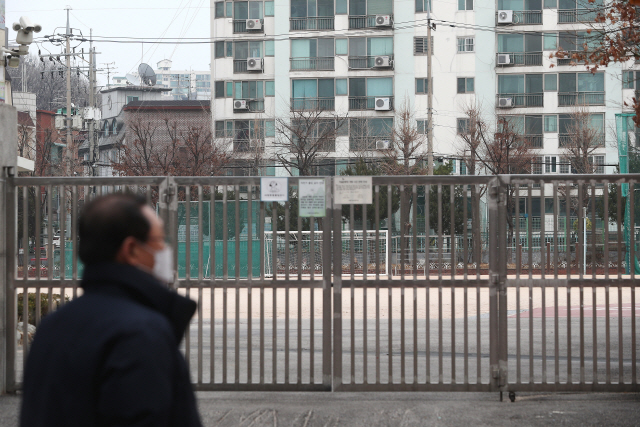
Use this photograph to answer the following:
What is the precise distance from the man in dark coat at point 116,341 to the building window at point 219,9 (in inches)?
1965

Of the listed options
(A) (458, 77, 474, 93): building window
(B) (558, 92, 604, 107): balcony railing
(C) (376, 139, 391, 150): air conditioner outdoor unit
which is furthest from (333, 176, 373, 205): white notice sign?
(B) (558, 92, 604, 107): balcony railing

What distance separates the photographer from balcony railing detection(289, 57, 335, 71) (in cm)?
4844

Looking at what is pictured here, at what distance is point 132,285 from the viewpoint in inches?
80.1

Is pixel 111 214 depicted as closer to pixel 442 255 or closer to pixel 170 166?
pixel 442 255

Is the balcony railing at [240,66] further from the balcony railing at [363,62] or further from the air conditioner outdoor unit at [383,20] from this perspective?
the air conditioner outdoor unit at [383,20]

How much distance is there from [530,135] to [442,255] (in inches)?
1677

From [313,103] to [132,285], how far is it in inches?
1828

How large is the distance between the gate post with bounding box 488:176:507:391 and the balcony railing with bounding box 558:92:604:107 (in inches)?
1702

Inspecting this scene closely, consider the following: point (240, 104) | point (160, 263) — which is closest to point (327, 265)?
point (160, 263)

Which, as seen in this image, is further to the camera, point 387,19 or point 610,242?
point 387,19

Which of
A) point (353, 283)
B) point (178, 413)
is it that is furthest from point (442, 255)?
point (178, 413)

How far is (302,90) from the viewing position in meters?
48.6

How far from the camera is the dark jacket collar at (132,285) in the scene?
6.68 feet

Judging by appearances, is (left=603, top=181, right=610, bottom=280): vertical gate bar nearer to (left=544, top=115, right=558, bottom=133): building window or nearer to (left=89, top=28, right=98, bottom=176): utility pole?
(left=544, top=115, right=558, bottom=133): building window
